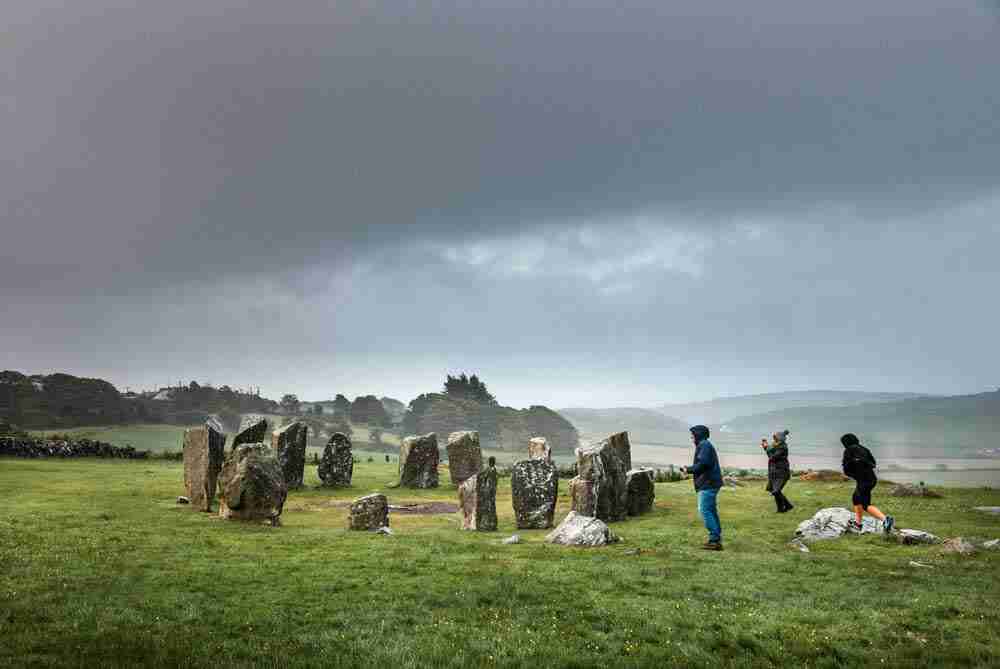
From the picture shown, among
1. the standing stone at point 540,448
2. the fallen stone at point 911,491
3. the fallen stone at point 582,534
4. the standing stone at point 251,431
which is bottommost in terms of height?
the fallen stone at point 911,491

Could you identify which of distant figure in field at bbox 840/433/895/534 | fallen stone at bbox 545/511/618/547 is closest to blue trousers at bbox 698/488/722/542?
fallen stone at bbox 545/511/618/547

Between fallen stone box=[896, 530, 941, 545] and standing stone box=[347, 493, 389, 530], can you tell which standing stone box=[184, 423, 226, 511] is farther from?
fallen stone box=[896, 530, 941, 545]

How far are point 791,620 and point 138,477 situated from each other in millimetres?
33526

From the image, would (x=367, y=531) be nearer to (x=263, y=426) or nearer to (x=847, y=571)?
(x=263, y=426)

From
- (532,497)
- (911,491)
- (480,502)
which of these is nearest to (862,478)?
(532,497)

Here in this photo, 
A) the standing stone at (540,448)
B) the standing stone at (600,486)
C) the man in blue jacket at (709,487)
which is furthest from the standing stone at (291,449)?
the man in blue jacket at (709,487)

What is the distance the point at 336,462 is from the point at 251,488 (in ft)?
43.1

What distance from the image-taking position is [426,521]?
22.4 m

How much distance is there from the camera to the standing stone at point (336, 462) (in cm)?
3222

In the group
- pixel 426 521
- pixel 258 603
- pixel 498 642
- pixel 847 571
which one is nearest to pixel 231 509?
pixel 426 521

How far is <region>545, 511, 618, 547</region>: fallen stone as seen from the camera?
53.3ft

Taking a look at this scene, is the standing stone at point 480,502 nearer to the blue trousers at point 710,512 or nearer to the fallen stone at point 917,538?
the blue trousers at point 710,512

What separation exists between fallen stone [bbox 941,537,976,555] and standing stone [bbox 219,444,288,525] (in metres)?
18.7

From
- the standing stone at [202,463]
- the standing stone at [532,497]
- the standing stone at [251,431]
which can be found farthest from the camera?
the standing stone at [251,431]
